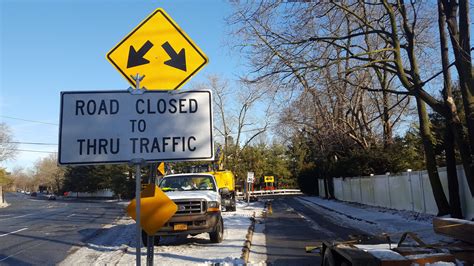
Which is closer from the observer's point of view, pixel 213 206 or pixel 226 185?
pixel 213 206

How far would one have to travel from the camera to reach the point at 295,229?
1536 centimetres

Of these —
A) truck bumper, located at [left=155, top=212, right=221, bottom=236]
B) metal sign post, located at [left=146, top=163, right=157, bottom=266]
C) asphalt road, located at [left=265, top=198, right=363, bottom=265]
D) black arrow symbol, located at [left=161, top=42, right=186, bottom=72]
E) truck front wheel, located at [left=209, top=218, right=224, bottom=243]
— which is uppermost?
black arrow symbol, located at [left=161, top=42, right=186, bottom=72]

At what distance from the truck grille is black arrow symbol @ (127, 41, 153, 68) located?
6.46m

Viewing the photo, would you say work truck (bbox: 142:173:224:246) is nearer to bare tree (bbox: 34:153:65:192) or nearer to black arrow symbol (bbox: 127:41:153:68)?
black arrow symbol (bbox: 127:41:153:68)

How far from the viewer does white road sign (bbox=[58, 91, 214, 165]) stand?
4219mm

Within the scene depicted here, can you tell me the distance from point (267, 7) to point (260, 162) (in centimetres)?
6014

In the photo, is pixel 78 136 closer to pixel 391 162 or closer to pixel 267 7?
pixel 267 7

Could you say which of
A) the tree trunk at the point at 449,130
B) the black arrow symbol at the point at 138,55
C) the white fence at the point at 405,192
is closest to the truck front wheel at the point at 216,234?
the black arrow symbol at the point at 138,55

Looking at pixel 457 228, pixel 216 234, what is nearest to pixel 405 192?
pixel 216 234

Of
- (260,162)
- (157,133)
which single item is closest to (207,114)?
(157,133)

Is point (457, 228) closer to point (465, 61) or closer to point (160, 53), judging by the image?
point (160, 53)

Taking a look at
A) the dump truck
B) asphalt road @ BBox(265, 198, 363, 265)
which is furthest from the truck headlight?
the dump truck

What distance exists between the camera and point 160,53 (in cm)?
527

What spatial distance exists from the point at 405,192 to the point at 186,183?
41.1ft
